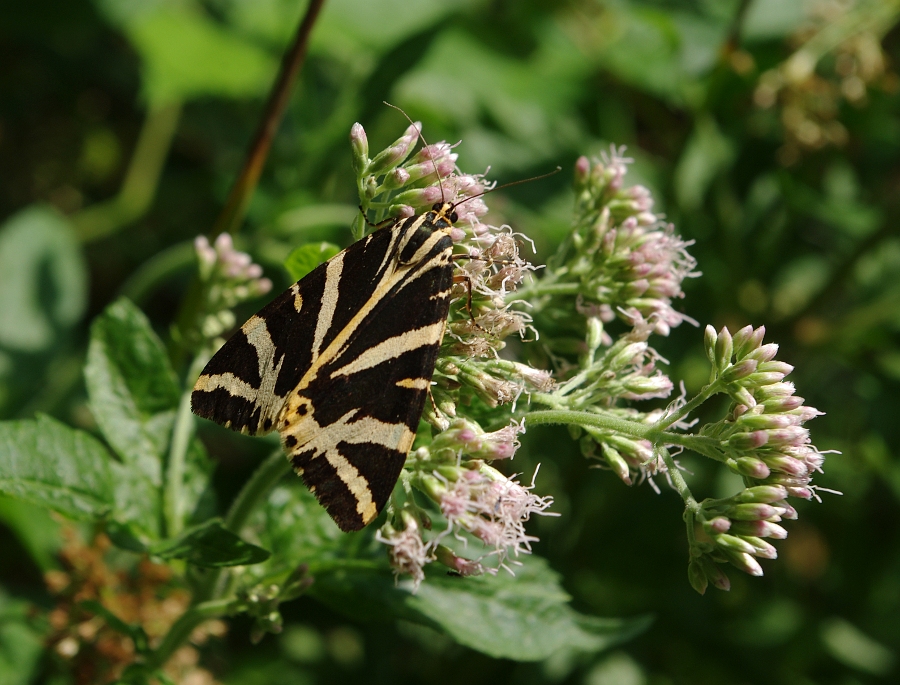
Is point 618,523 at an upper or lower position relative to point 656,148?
lower

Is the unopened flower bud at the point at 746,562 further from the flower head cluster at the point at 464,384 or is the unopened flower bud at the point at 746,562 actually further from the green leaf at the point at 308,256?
the green leaf at the point at 308,256

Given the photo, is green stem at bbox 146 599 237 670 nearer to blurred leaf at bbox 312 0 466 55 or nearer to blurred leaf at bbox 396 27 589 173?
blurred leaf at bbox 396 27 589 173

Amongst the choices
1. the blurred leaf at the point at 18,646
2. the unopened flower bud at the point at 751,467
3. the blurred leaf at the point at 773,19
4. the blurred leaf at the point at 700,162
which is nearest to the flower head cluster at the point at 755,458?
the unopened flower bud at the point at 751,467

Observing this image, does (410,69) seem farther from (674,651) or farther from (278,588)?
(674,651)

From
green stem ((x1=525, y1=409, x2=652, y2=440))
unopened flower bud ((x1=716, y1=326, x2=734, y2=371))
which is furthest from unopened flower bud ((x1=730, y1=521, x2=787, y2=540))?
unopened flower bud ((x1=716, y1=326, x2=734, y2=371))

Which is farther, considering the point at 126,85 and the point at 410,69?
the point at 126,85

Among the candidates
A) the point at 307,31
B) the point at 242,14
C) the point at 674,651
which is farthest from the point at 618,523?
the point at 242,14

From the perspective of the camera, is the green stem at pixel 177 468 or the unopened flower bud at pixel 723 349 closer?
the unopened flower bud at pixel 723 349
